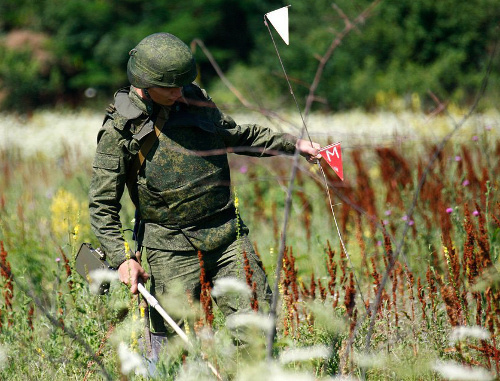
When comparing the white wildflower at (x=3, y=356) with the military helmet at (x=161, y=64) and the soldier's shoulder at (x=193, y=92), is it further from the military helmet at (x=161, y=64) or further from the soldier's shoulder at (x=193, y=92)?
the soldier's shoulder at (x=193, y=92)

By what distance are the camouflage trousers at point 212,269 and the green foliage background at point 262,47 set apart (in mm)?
15754

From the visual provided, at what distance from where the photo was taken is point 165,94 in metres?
3.45

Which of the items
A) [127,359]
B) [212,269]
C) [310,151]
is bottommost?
[212,269]

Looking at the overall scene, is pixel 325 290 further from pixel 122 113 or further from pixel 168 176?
pixel 122 113

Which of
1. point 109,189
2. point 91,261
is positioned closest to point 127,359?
point 91,261

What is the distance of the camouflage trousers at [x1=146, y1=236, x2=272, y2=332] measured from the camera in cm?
363

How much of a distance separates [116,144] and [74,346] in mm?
1192

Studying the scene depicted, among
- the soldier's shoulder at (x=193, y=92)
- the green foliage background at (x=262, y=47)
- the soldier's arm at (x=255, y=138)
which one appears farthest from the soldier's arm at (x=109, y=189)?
the green foliage background at (x=262, y=47)

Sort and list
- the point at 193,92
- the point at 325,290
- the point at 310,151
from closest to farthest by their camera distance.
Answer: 1. the point at 310,151
2. the point at 193,92
3. the point at 325,290

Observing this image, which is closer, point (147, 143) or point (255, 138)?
point (147, 143)

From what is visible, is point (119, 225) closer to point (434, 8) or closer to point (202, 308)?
point (202, 308)

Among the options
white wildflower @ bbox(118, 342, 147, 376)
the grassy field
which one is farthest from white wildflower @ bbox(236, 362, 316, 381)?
white wildflower @ bbox(118, 342, 147, 376)

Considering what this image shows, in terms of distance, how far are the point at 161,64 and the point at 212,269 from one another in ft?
3.61

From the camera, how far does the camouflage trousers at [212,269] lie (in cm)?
363
